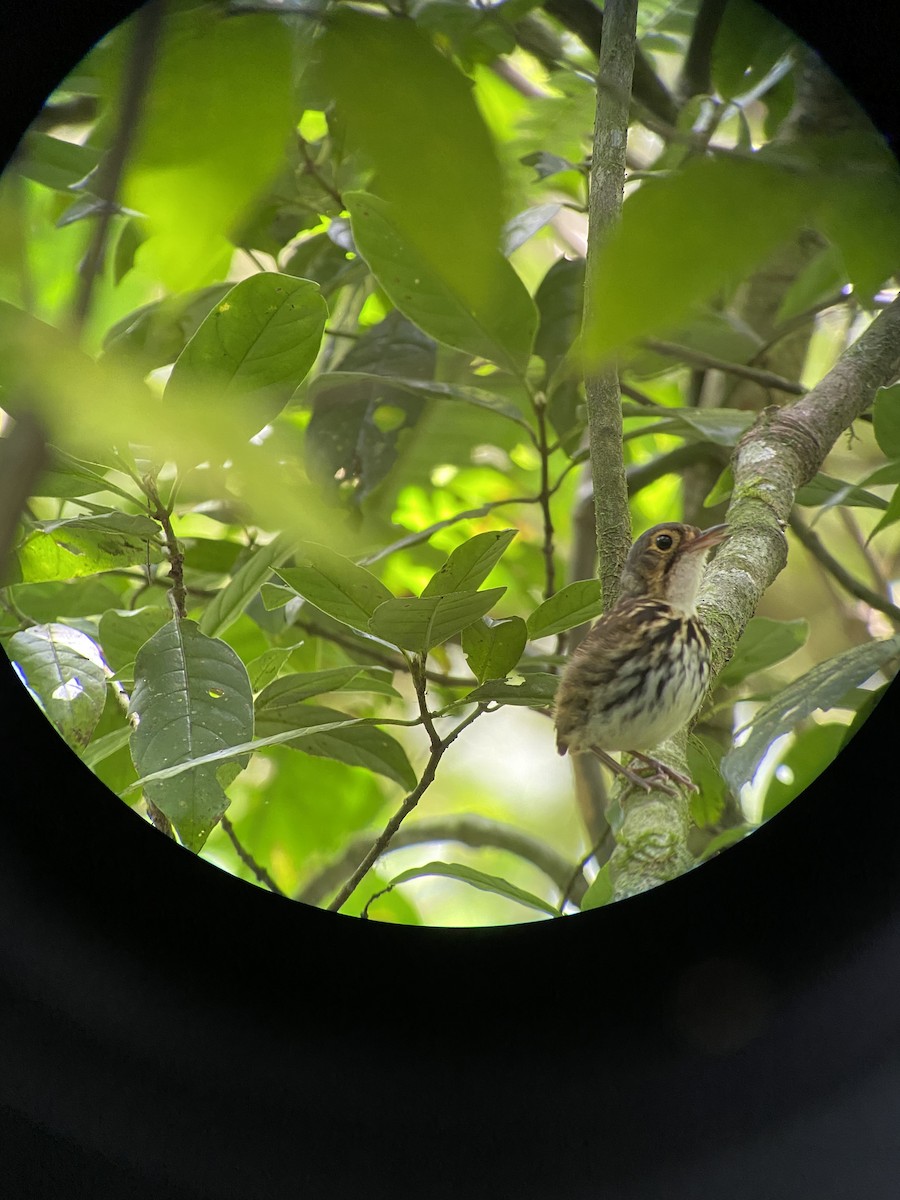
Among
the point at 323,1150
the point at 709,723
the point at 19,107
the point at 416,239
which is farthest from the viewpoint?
the point at 709,723

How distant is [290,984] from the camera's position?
63 cm

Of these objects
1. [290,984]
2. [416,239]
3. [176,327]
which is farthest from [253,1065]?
[416,239]

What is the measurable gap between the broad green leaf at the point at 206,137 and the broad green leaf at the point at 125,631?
1.79 feet

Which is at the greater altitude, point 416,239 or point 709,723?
point 709,723

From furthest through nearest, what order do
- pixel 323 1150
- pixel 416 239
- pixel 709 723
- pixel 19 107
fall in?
pixel 709 723
pixel 323 1150
pixel 19 107
pixel 416 239

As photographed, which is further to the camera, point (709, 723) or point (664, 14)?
point (709, 723)

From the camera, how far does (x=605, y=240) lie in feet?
0.47

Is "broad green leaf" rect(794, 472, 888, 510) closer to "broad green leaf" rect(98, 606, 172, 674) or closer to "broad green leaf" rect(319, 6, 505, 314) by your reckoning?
"broad green leaf" rect(98, 606, 172, 674)

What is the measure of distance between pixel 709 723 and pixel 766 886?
29 cm

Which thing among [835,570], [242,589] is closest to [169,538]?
[242,589]

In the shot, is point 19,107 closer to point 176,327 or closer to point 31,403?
point 176,327

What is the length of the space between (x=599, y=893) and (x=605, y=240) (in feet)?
1.85

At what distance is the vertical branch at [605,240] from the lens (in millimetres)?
298

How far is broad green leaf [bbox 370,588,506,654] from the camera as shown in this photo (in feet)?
1.61
